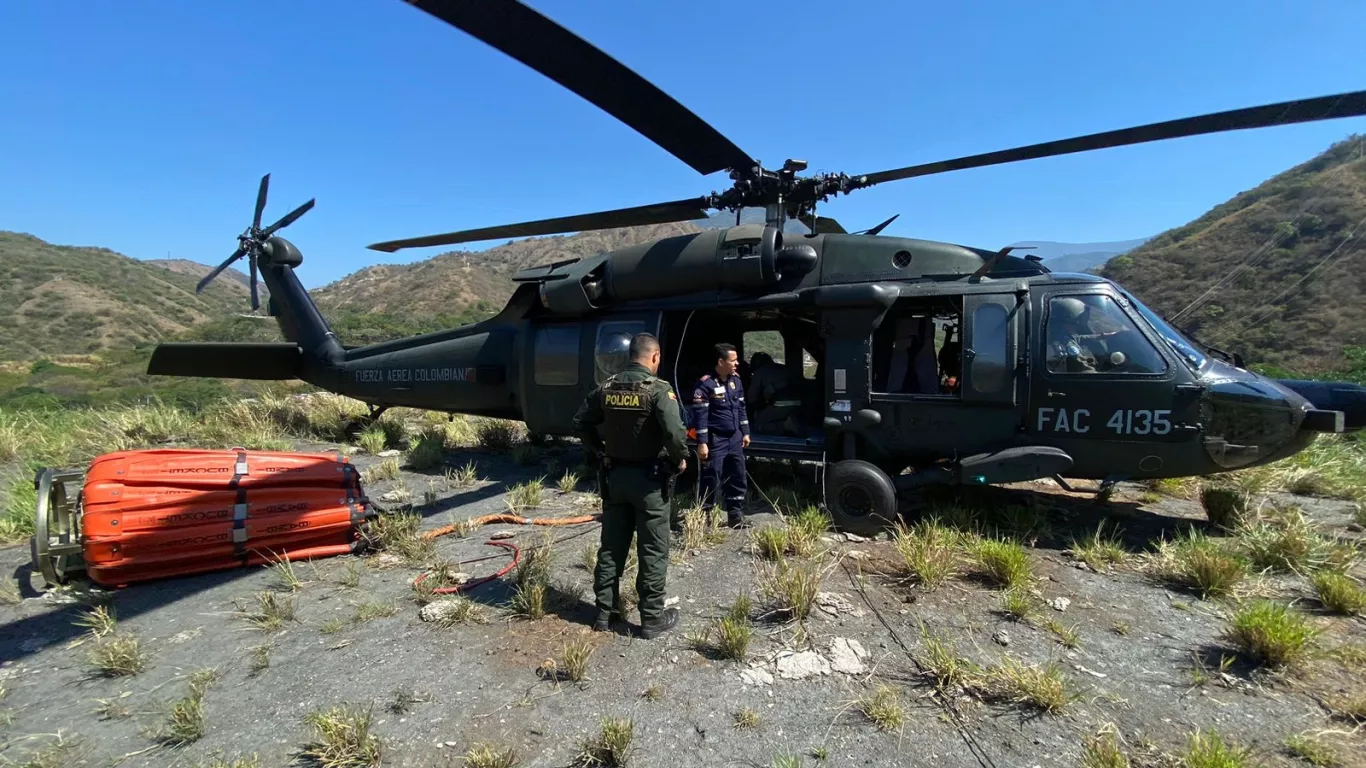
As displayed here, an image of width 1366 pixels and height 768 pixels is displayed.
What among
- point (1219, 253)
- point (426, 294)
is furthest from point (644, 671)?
point (426, 294)

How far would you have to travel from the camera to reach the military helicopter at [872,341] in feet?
15.4

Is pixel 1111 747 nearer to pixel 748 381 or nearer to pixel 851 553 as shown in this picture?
pixel 851 553

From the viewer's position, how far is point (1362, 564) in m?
4.53

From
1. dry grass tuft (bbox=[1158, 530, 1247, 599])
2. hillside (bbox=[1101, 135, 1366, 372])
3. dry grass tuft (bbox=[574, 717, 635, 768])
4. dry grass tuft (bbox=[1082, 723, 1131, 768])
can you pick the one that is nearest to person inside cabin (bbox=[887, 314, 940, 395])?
dry grass tuft (bbox=[1158, 530, 1247, 599])

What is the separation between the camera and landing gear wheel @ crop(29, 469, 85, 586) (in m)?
4.04

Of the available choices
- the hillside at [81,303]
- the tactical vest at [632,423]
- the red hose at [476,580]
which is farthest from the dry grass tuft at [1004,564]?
the hillside at [81,303]

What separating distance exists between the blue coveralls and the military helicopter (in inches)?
20.2

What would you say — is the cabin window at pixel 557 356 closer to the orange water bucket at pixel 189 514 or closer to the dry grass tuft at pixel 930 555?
the orange water bucket at pixel 189 514

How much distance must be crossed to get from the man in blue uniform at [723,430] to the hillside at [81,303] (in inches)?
1512

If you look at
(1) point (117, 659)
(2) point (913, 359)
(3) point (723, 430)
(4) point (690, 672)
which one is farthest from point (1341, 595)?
(1) point (117, 659)

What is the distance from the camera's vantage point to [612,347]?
693cm

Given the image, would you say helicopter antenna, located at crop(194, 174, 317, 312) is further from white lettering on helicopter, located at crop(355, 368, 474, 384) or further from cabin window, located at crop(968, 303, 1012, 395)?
cabin window, located at crop(968, 303, 1012, 395)

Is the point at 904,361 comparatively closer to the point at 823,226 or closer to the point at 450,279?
the point at 823,226

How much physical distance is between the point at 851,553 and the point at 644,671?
218 cm
